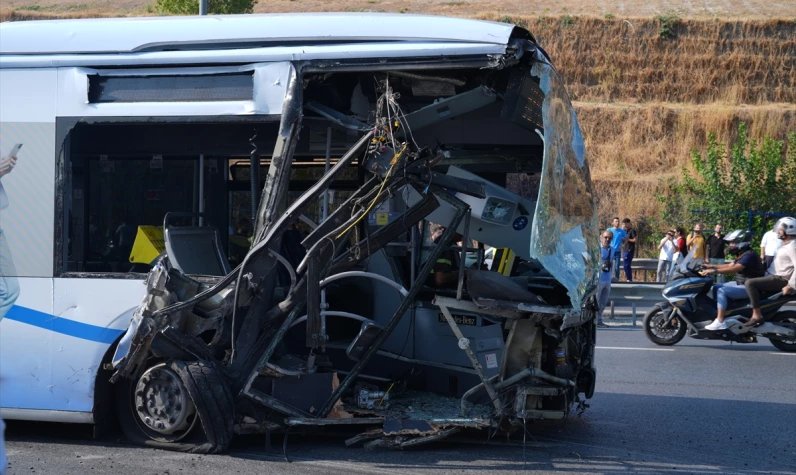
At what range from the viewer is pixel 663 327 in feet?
43.3

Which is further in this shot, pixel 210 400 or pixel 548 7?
pixel 548 7

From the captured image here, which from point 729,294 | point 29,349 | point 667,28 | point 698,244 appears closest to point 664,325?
point 729,294

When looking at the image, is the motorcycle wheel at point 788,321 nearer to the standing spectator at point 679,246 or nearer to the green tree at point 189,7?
the standing spectator at point 679,246

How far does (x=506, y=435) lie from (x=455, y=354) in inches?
30.4

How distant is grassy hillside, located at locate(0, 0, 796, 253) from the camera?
98.2 feet

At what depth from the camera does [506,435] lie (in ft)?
23.6

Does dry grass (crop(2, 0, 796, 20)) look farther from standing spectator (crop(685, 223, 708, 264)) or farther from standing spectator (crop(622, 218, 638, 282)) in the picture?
standing spectator (crop(685, 223, 708, 264))

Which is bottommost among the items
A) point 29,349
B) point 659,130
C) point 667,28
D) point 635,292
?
point 635,292

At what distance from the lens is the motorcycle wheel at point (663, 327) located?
13094mm

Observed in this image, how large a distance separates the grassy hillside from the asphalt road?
19.8m

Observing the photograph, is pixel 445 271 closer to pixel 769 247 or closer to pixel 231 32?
pixel 231 32

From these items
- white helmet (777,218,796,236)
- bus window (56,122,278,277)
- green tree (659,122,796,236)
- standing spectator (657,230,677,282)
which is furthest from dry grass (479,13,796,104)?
bus window (56,122,278,277)

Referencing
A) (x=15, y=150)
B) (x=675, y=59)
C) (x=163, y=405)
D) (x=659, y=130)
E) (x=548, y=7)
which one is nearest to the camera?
(x=163, y=405)

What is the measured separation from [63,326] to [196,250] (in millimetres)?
1109
